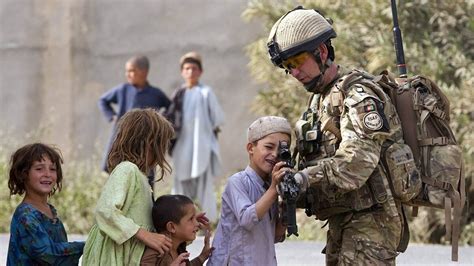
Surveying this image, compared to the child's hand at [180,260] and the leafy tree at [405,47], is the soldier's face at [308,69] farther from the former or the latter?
the leafy tree at [405,47]

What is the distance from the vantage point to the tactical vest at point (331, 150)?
6203 mm

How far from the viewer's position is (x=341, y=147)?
20.1 feet

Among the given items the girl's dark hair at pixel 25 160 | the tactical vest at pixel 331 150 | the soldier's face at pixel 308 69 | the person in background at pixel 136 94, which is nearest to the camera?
the tactical vest at pixel 331 150

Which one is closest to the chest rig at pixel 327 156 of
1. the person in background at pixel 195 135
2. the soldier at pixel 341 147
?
the soldier at pixel 341 147

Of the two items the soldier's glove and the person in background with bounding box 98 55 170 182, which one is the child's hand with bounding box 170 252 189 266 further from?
the person in background with bounding box 98 55 170 182

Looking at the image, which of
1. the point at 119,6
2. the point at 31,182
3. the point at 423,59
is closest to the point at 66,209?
the point at 119,6

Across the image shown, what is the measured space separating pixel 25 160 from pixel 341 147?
5.52 feet

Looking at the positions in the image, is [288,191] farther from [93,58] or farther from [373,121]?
[93,58]

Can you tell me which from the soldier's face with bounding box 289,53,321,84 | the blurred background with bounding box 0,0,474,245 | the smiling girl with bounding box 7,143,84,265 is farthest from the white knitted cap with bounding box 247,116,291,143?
the blurred background with bounding box 0,0,474,245

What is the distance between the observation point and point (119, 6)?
1664 cm

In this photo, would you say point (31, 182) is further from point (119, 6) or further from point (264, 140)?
point (119, 6)

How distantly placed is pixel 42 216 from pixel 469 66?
7.68 meters

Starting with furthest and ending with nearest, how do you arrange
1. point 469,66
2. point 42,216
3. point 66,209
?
point 66,209 → point 469,66 → point 42,216

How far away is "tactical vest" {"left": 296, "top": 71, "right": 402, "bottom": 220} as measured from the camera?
6.20 meters
